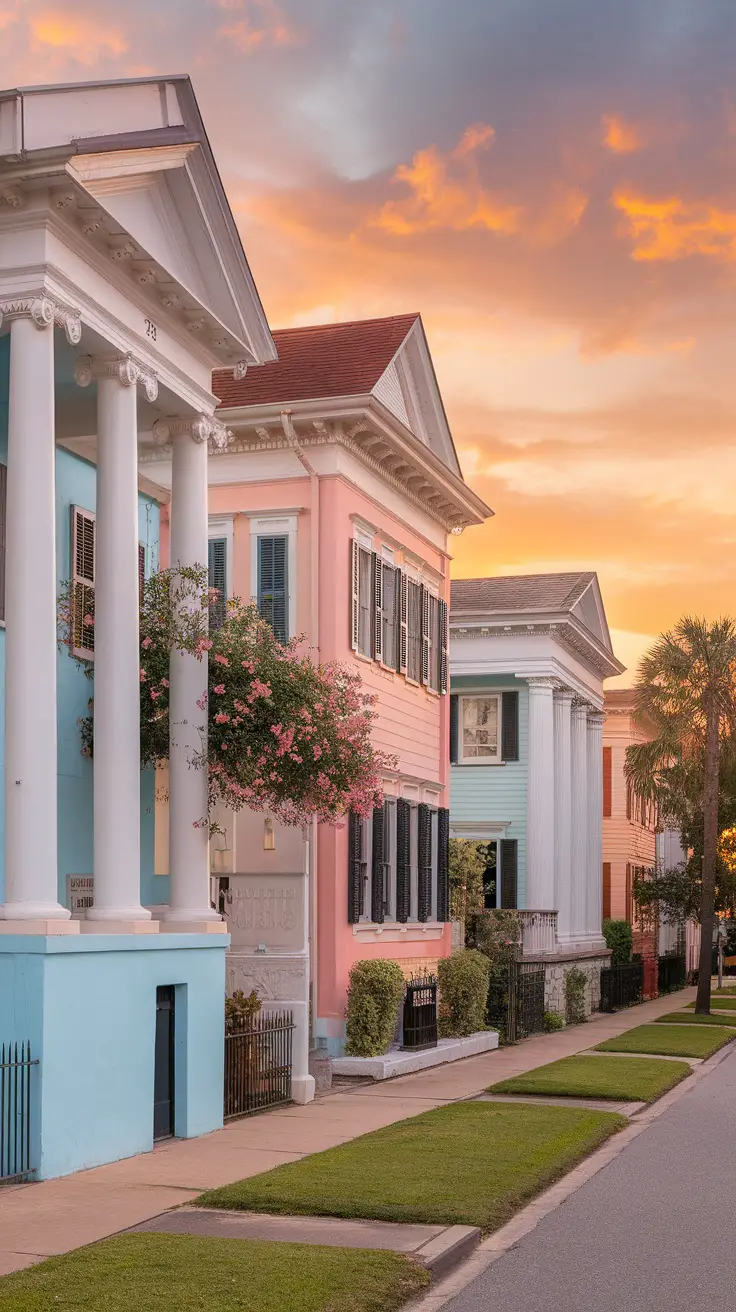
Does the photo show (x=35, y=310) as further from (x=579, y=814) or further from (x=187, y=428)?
(x=579, y=814)

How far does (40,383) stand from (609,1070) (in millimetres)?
14010

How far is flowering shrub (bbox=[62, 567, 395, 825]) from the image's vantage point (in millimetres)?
16594

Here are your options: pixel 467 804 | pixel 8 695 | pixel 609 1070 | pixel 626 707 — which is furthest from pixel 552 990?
pixel 8 695

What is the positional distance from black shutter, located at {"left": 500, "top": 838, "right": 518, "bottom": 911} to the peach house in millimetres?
10291

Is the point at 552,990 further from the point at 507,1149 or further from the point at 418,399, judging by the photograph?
A: the point at 507,1149

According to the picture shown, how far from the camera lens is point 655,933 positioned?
180 feet

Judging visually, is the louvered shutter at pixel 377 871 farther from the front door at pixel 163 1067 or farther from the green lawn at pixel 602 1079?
the front door at pixel 163 1067

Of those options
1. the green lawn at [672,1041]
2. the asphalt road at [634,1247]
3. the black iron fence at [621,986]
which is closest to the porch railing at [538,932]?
the green lawn at [672,1041]

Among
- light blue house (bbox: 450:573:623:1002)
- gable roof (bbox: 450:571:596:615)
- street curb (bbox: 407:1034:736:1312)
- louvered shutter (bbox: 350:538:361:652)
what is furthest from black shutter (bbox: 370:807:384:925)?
gable roof (bbox: 450:571:596:615)

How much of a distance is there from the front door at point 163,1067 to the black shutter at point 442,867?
42.7 ft

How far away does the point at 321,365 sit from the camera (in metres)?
25.3

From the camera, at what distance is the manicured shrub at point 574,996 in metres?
36.6

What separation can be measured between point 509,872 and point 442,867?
34.9 ft

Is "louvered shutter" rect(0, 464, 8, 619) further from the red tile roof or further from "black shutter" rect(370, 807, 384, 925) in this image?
"black shutter" rect(370, 807, 384, 925)
